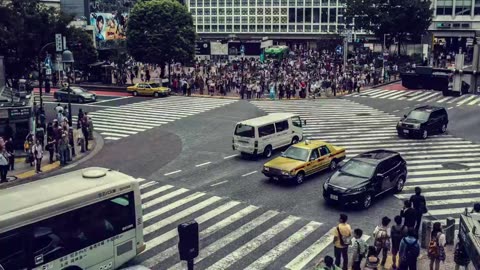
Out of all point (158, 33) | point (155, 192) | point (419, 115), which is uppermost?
point (158, 33)

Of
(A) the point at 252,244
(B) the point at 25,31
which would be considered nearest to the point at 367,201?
(A) the point at 252,244

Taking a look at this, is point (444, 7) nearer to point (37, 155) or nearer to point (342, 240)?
point (37, 155)

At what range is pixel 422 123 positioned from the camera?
102 feet

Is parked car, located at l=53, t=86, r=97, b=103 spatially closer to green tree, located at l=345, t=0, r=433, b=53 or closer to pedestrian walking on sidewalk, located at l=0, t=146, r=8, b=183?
pedestrian walking on sidewalk, located at l=0, t=146, r=8, b=183

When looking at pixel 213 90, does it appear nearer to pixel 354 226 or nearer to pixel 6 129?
pixel 6 129

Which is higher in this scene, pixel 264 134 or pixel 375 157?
pixel 264 134

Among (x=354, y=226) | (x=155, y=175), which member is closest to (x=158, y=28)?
(x=155, y=175)

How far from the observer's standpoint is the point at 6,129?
27594 mm

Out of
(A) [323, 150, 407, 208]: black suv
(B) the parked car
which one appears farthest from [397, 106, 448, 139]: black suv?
(B) the parked car

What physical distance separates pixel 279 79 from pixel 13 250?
46.1m

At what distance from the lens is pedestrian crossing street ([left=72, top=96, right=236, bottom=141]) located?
35.2 m

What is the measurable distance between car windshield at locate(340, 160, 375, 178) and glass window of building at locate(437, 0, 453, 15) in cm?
7095

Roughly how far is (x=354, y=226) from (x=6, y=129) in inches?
726

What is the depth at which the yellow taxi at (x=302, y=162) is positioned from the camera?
22172 mm
